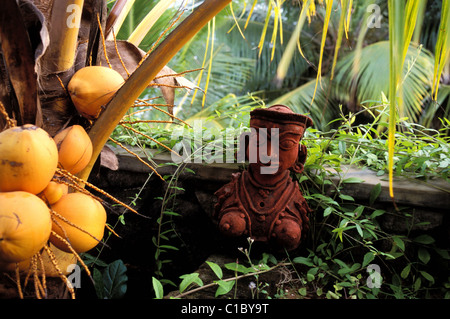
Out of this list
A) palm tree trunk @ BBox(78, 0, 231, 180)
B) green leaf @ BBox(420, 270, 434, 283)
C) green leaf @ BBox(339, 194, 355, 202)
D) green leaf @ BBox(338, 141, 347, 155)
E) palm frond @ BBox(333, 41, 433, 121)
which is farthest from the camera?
palm frond @ BBox(333, 41, 433, 121)

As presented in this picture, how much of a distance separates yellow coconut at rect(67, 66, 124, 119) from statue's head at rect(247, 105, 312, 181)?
0.52m

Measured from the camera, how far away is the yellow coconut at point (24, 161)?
1.71ft

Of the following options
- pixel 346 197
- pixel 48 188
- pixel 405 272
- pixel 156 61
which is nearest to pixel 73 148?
pixel 48 188

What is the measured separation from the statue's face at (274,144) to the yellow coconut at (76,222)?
614 mm

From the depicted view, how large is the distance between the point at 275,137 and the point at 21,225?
742 millimetres

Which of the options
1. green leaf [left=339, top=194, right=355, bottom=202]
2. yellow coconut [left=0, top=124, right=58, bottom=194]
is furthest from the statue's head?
yellow coconut [left=0, top=124, right=58, bottom=194]

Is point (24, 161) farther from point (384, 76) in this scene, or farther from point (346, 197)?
point (384, 76)

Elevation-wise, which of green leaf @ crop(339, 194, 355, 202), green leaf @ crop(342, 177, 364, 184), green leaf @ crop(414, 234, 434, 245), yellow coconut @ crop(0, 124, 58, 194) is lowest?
green leaf @ crop(414, 234, 434, 245)

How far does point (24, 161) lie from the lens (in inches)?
20.6

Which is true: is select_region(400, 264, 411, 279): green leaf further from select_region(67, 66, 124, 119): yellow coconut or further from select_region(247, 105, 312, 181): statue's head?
select_region(67, 66, 124, 119): yellow coconut

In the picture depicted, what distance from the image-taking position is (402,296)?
1048 mm

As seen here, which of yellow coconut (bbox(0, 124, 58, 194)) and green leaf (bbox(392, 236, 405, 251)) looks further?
green leaf (bbox(392, 236, 405, 251))

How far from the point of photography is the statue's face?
108 centimetres
